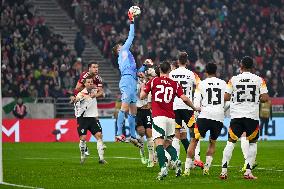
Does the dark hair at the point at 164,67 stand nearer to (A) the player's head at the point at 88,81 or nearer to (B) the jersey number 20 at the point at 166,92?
(B) the jersey number 20 at the point at 166,92

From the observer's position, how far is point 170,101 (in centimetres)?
1827

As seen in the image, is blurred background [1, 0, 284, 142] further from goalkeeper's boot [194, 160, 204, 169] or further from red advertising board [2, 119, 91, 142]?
goalkeeper's boot [194, 160, 204, 169]

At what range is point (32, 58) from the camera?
43.9 meters

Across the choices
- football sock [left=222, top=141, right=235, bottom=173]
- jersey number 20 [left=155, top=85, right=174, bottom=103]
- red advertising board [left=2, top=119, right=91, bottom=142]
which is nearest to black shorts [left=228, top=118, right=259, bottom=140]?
football sock [left=222, top=141, right=235, bottom=173]

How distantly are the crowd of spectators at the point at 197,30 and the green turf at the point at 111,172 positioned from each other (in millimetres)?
16442

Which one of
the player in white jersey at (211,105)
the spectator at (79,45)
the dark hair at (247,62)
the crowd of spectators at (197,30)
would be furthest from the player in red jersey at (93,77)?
the spectator at (79,45)

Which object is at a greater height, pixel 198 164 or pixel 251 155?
pixel 251 155

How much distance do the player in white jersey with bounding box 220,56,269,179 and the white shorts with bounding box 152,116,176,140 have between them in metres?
1.25

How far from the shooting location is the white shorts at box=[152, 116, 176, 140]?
18.2m

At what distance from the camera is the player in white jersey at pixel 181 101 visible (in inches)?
806

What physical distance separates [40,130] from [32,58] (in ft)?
20.3

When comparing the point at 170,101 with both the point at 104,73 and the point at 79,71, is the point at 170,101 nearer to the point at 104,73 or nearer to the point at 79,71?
the point at 79,71

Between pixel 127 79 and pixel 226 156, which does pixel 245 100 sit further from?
pixel 127 79

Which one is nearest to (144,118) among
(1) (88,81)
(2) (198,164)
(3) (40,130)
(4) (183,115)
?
(1) (88,81)
